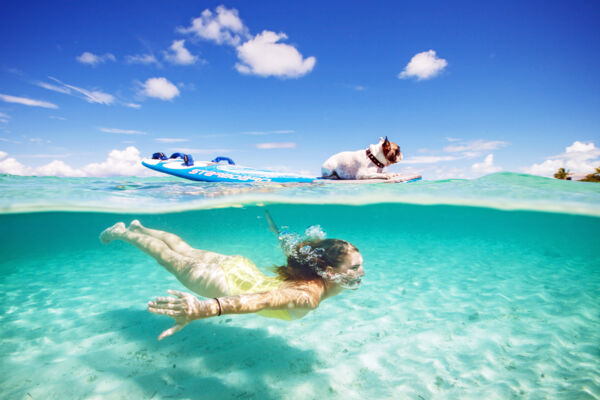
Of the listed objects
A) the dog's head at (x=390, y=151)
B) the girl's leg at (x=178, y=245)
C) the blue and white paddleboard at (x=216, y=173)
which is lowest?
the girl's leg at (x=178, y=245)

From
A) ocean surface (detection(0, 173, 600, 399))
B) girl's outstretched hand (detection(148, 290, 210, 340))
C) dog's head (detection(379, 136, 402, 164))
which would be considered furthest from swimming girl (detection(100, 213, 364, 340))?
dog's head (detection(379, 136, 402, 164))

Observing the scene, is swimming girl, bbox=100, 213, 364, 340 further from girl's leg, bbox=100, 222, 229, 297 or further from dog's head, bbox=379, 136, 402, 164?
dog's head, bbox=379, 136, 402, 164

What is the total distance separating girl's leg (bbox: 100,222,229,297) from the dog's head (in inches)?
243

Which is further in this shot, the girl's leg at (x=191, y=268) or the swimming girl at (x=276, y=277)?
the girl's leg at (x=191, y=268)

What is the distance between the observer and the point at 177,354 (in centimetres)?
429

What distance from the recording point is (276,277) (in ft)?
13.6

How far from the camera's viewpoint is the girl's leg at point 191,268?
3.86 meters

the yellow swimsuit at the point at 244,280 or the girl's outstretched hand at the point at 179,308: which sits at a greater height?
the girl's outstretched hand at the point at 179,308

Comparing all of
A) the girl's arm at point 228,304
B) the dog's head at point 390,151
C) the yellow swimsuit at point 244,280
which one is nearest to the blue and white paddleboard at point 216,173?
the dog's head at point 390,151

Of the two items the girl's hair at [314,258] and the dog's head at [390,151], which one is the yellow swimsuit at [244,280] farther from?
the dog's head at [390,151]

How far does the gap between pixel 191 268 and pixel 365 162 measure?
638cm

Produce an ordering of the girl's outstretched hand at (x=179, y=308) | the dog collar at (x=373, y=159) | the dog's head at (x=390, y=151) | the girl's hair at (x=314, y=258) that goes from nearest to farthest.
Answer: the girl's outstretched hand at (x=179, y=308)
the girl's hair at (x=314, y=258)
the dog's head at (x=390, y=151)
the dog collar at (x=373, y=159)

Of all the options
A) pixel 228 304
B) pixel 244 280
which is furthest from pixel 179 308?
pixel 244 280

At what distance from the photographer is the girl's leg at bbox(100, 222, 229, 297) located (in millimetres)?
3861
